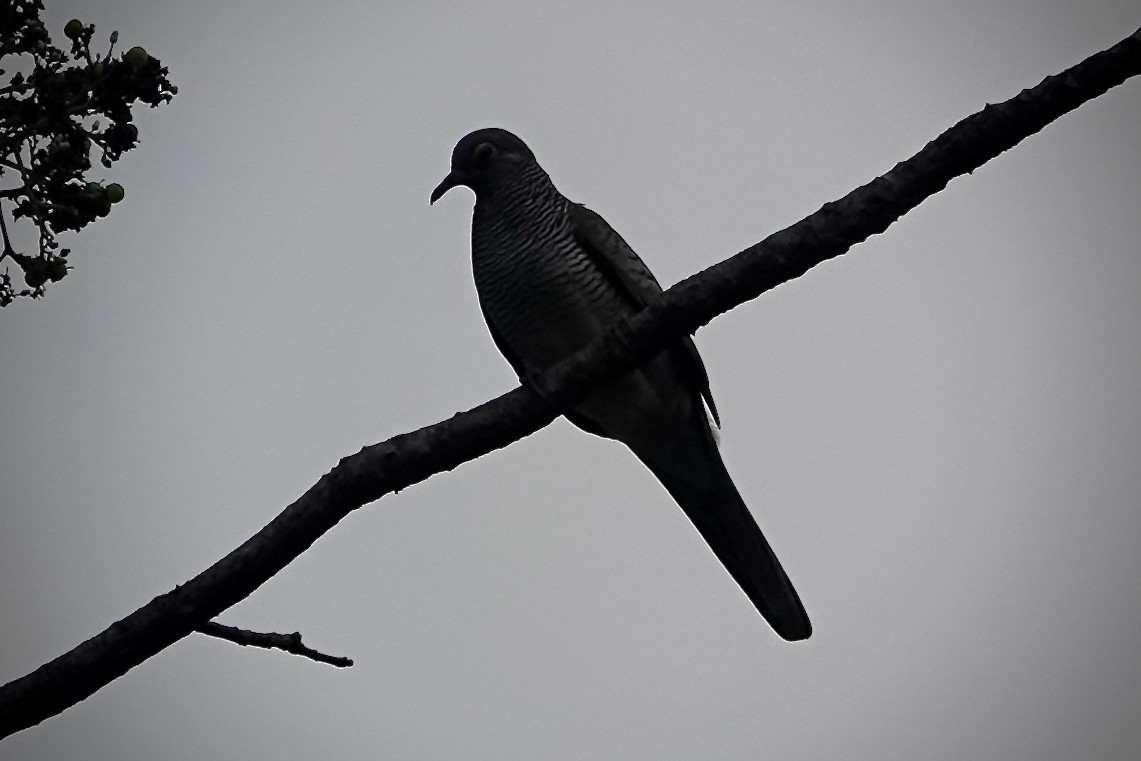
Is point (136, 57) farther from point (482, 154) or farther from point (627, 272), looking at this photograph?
point (482, 154)

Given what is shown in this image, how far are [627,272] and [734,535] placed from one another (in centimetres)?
129

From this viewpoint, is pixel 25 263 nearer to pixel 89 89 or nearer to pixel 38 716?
pixel 89 89

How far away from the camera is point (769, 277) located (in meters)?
3.09

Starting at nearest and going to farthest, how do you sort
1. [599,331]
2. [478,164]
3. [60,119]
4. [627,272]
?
[60,119] → [599,331] → [627,272] → [478,164]

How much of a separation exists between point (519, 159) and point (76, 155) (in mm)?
3094

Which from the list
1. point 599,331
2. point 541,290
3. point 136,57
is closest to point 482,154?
point 541,290

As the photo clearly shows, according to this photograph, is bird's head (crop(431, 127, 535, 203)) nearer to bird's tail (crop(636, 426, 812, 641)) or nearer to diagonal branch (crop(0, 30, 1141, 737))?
bird's tail (crop(636, 426, 812, 641))

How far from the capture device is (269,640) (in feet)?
10.4

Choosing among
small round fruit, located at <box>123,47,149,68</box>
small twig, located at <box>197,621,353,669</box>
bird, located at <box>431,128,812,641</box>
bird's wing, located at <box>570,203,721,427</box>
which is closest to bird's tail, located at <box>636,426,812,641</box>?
bird, located at <box>431,128,812,641</box>

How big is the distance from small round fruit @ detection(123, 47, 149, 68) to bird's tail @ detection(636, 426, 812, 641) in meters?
3.09

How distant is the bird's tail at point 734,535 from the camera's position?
4621 millimetres

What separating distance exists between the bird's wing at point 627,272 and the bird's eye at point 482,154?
1.91 feet

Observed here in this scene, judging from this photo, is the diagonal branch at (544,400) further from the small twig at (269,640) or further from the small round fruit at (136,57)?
the small round fruit at (136,57)

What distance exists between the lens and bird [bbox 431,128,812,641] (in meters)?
4.82
